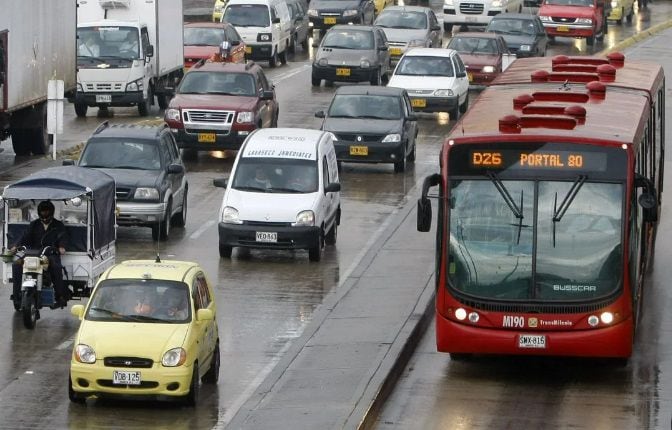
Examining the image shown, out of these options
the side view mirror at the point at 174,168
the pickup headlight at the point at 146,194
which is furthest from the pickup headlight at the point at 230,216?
the side view mirror at the point at 174,168

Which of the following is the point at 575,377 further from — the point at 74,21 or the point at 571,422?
the point at 74,21

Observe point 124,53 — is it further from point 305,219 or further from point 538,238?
point 538,238

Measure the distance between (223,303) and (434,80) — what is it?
19.7 metres

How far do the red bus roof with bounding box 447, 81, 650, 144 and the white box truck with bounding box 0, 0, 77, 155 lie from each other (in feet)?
45.4

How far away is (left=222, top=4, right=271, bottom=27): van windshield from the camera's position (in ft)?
178

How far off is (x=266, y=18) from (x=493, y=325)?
34478 millimetres

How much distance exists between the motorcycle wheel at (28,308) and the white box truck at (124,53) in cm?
1963

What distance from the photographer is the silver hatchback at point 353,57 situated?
1933 inches

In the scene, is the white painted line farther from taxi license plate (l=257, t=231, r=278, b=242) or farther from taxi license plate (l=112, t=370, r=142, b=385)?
taxi license plate (l=112, t=370, r=142, b=385)

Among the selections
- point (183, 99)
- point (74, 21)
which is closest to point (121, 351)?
point (183, 99)

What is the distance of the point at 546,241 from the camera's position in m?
20.5

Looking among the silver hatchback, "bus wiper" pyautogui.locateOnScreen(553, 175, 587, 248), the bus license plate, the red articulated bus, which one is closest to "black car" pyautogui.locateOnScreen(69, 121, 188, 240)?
the red articulated bus

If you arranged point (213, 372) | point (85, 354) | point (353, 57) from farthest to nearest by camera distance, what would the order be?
point (353, 57), point (213, 372), point (85, 354)

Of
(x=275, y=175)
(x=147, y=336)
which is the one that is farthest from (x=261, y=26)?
(x=147, y=336)
